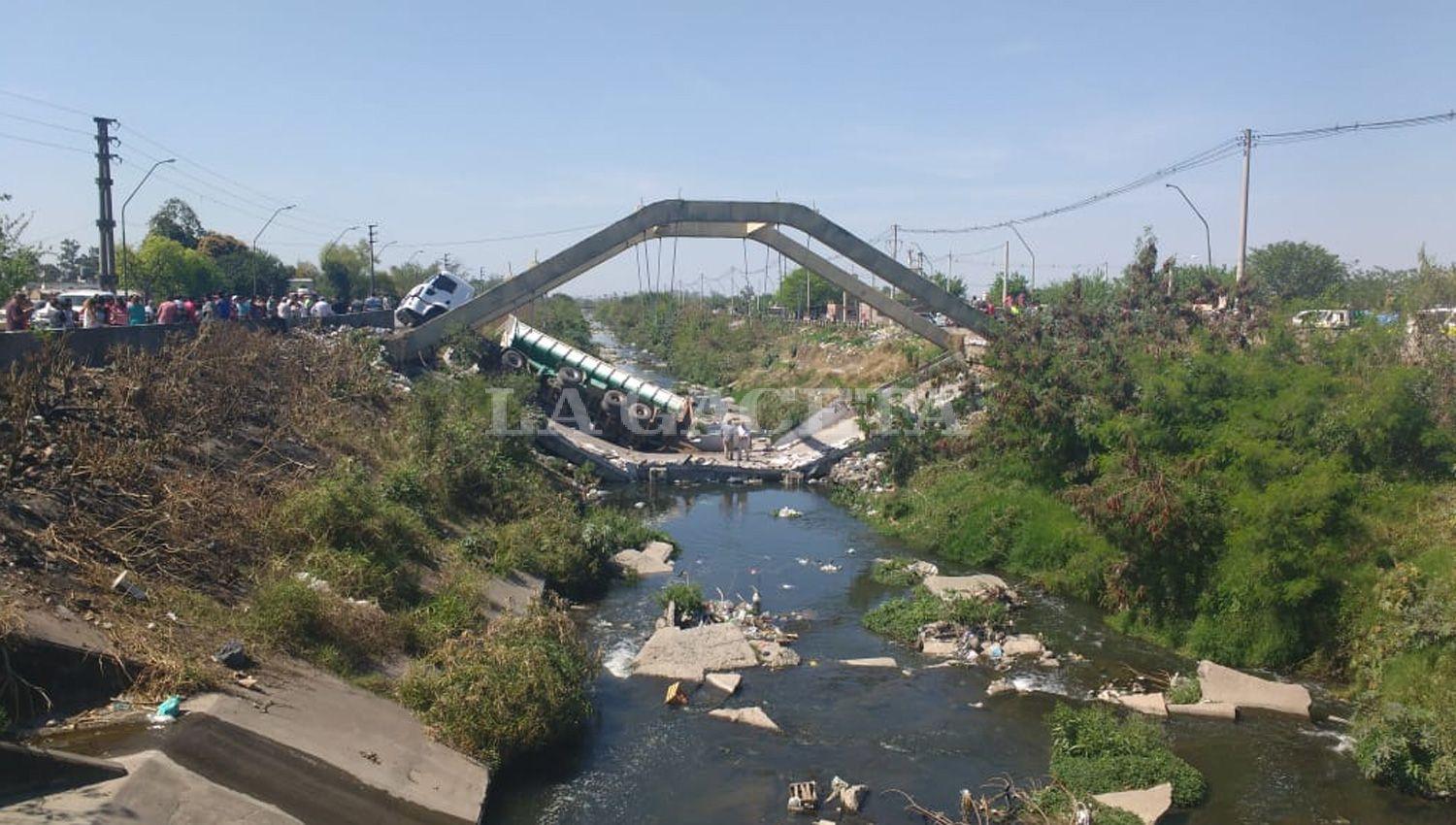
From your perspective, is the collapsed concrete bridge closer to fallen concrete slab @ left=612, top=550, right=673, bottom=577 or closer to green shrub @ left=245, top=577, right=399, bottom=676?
fallen concrete slab @ left=612, top=550, right=673, bottom=577

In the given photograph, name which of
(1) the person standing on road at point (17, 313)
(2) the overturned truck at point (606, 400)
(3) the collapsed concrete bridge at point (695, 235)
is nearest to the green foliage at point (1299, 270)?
(3) the collapsed concrete bridge at point (695, 235)

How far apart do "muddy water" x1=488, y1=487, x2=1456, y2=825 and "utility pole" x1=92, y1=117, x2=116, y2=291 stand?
22748 mm

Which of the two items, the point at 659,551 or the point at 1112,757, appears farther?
the point at 659,551

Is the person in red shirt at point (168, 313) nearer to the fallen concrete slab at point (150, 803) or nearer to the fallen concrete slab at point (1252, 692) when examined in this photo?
the fallen concrete slab at point (150, 803)

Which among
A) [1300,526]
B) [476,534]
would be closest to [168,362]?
[476,534]

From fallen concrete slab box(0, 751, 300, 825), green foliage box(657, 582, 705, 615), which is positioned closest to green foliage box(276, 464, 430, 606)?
green foliage box(657, 582, 705, 615)

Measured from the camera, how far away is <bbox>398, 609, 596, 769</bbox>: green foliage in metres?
11.5

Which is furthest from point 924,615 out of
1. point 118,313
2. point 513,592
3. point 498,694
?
point 118,313

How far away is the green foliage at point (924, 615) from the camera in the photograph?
674 inches

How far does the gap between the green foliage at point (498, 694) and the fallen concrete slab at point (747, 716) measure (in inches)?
74.4

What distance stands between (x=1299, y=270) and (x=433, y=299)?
136 feet

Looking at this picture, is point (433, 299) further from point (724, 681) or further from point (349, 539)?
point (724, 681)

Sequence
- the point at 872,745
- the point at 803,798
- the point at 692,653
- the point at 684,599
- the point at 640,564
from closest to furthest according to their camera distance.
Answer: the point at 803,798, the point at 872,745, the point at 692,653, the point at 684,599, the point at 640,564

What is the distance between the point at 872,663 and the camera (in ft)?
52.5
